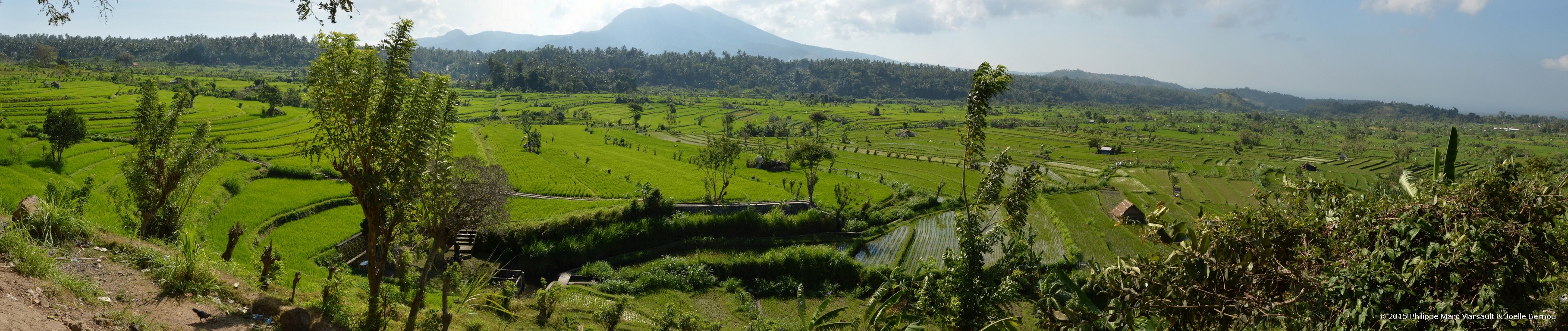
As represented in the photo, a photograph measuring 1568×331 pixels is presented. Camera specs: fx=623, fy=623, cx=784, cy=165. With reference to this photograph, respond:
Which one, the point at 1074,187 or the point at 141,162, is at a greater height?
the point at 141,162

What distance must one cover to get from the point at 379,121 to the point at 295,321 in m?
3.03

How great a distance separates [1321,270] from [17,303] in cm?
1090

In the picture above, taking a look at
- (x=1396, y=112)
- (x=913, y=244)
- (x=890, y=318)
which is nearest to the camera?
(x=890, y=318)

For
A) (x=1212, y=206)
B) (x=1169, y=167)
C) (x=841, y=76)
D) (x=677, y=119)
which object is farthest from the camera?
(x=841, y=76)

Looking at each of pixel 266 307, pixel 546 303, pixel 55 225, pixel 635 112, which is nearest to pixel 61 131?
pixel 55 225

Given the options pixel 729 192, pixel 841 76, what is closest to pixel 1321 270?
pixel 729 192

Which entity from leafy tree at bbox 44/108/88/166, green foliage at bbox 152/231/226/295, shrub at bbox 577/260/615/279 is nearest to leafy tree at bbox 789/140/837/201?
shrub at bbox 577/260/615/279

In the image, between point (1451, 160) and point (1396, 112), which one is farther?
point (1396, 112)

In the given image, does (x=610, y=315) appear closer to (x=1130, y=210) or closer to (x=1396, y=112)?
(x=1130, y=210)

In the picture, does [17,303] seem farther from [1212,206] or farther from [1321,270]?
[1212,206]

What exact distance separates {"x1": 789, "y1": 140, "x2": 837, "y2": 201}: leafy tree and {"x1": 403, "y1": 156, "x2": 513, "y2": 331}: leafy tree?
14495mm

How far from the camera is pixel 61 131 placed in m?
24.4

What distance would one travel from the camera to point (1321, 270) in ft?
11.7

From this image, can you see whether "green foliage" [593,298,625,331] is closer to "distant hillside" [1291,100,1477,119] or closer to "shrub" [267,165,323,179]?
"shrub" [267,165,323,179]
